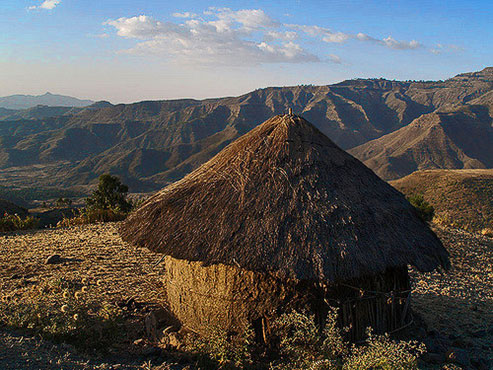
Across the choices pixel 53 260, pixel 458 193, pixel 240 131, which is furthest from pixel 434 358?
pixel 240 131

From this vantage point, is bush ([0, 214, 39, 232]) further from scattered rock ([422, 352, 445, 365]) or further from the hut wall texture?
scattered rock ([422, 352, 445, 365])

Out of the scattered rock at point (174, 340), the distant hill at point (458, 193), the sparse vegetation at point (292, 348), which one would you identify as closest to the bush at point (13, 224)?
the scattered rock at point (174, 340)

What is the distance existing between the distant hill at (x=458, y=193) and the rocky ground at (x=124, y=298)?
22723 mm

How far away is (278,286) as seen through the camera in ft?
14.6

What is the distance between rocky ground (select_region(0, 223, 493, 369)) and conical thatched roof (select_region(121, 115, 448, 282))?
1.00m

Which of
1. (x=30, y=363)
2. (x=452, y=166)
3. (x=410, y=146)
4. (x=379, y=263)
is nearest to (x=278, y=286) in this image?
(x=379, y=263)

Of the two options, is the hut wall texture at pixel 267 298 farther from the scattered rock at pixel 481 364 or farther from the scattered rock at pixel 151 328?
the scattered rock at pixel 481 364

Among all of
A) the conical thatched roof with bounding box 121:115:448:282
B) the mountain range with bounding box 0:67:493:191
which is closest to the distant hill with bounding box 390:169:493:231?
the conical thatched roof with bounding box 121:115:448:282

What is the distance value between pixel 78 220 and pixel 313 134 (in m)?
9.05

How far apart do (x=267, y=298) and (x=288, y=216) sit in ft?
3.20

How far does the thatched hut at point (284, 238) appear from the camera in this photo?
173 inches

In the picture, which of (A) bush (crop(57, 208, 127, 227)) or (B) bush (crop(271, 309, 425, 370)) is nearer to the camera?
(B) bush (crop(271, 309, 425, 370))

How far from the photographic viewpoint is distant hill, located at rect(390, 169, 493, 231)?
30208 millimetres

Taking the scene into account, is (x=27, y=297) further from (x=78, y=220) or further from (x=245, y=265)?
(x=78, y=220)
